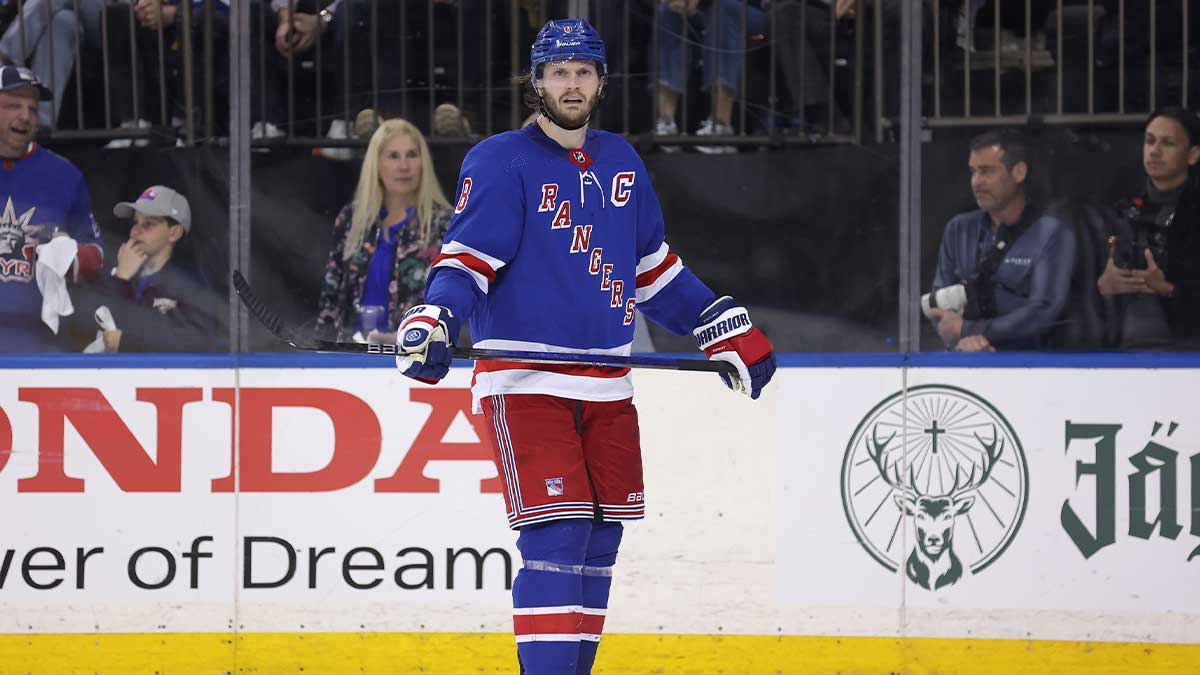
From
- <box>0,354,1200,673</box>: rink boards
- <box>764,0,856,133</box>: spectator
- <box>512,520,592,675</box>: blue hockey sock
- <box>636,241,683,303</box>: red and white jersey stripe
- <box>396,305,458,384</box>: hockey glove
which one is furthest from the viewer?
<box>764,0,856,133</box>: spectator

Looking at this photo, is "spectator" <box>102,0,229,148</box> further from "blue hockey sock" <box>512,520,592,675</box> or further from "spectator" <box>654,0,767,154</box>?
"blue hockey sock" <box>512,520,592,675</box>

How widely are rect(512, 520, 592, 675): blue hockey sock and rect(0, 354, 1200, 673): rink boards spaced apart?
1.18 metres

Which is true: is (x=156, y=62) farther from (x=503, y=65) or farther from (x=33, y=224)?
(x=503, y=65)

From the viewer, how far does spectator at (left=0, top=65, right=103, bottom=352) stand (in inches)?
171

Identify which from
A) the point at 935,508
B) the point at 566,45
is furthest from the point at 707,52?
the point at 935,508

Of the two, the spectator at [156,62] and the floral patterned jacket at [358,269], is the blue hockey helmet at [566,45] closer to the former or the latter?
the floral patterned jacket at [358,269]

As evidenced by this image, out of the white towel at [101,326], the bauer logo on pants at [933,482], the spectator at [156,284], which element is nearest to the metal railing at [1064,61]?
the bauer logo on pants at [933,482]

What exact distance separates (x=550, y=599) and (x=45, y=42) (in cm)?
230

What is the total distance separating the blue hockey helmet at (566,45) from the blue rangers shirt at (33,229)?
174 cm

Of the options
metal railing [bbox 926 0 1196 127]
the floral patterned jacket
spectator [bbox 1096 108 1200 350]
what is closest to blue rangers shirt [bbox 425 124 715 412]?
the floral patterned jacket

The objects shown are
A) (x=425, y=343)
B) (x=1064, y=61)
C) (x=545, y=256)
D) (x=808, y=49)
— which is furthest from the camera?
(x=808, y=49)

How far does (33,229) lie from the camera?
436 cm

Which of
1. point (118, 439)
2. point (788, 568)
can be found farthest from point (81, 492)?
point (788, 568)

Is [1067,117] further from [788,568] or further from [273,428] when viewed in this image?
[273,428]
